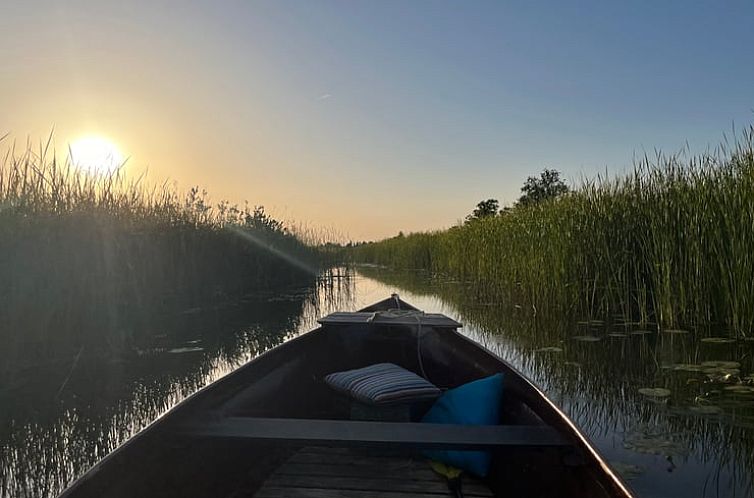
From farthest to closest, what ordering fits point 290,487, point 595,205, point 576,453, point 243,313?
point 243,313
point 595,205
point 290,487
point 576,453

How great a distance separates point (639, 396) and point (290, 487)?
264 cm

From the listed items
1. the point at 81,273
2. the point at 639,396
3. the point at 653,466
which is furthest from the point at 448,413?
the point at 81,273

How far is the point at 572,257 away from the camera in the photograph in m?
6.78

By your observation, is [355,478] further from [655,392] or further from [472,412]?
[655,392]

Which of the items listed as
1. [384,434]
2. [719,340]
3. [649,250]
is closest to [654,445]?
[384,434]

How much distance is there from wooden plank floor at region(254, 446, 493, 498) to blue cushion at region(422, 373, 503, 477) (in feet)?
0.22

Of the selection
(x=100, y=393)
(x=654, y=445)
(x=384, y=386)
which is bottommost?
(x=654, y=445)

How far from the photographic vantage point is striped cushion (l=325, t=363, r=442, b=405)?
2.48 m

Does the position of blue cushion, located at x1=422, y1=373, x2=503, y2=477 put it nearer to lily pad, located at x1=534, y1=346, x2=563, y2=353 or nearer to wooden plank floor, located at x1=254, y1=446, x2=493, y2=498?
wooden plank floor, located at x1=254, y1=446, x2=493, y2=498

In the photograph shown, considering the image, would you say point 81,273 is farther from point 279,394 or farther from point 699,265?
point 699,265

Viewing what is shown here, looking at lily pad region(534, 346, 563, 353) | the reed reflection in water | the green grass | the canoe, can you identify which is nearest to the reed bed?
the reed reflection in water

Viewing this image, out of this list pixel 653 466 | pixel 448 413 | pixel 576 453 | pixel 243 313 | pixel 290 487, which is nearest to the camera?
pixel 576 453

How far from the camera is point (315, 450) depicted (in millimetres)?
2402

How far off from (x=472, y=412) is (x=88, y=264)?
469cm
